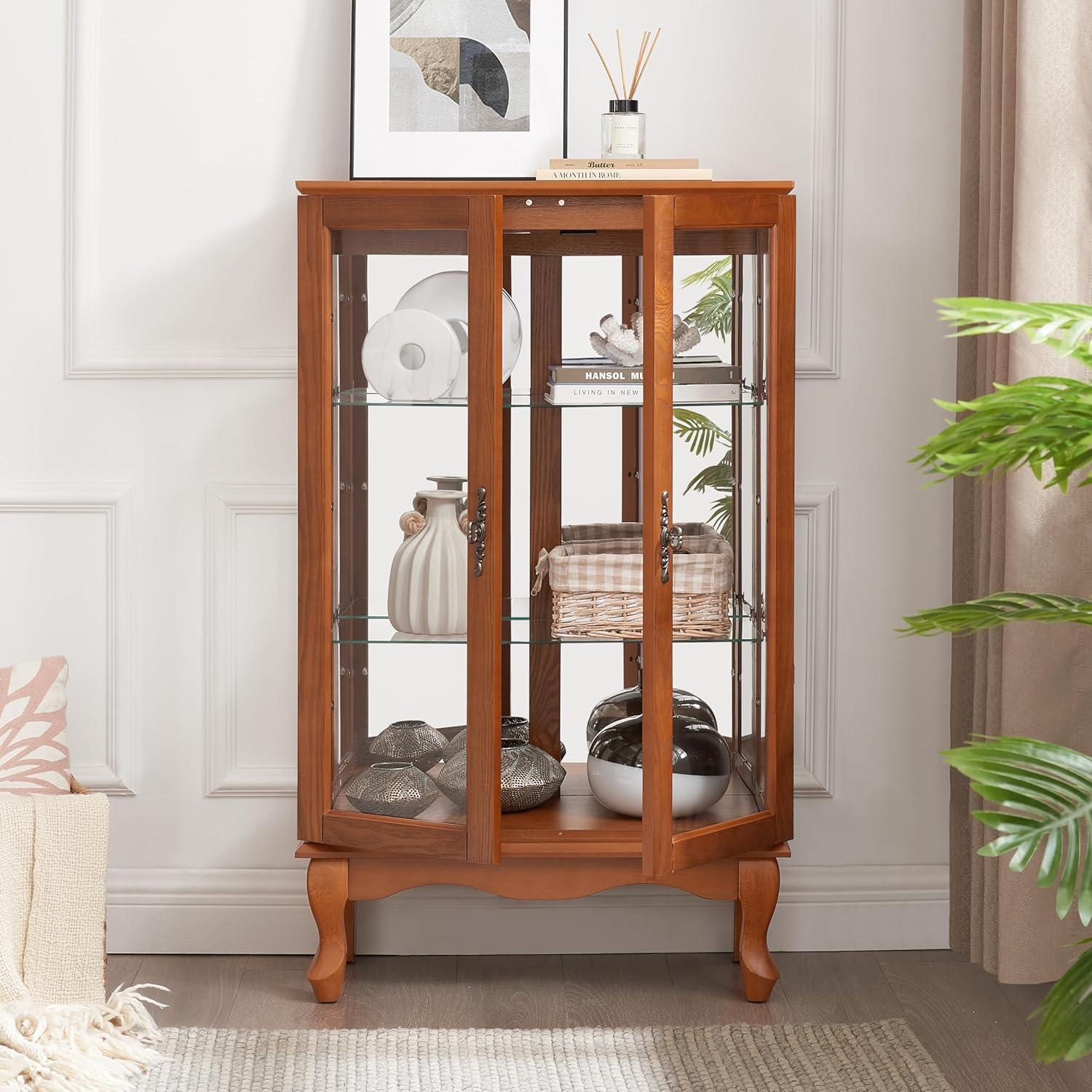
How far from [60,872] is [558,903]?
0.98 m

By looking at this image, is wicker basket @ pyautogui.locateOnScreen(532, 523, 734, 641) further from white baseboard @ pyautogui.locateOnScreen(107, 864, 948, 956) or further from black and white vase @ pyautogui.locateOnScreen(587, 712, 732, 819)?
white baseboard @ pyautogui.locateOnScreen(107, 864, 948, 956)

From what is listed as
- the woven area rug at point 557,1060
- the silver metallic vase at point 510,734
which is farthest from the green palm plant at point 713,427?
the woven area rug at point 557,1060

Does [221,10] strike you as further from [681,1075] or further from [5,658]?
[681,1075]

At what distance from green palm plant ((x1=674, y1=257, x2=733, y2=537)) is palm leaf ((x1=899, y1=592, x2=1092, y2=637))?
2.64 ft

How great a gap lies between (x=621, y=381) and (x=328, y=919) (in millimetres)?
1127

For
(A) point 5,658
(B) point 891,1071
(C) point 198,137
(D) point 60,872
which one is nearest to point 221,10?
(C) point 198,137

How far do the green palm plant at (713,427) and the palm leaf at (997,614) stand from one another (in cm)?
81

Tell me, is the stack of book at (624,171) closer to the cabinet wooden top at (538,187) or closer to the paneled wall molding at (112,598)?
the cabinet wooden top at (538,187)

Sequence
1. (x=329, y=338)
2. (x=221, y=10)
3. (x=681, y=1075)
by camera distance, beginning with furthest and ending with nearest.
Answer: (x=221, y=10) → (x=329, y=338) → (x=681, y=1075)

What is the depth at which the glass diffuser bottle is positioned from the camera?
2086mm

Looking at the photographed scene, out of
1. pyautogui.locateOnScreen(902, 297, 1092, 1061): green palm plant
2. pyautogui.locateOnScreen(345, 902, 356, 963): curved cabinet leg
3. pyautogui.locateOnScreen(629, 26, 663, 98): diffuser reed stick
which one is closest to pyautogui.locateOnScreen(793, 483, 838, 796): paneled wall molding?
pyautogui.locateOnScreen(629, 26, 663, 98): diffuser reed stick

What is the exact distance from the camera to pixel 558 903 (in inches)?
94.4

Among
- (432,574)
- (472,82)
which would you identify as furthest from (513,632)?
(472,82)

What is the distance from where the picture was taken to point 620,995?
2.21 meters
